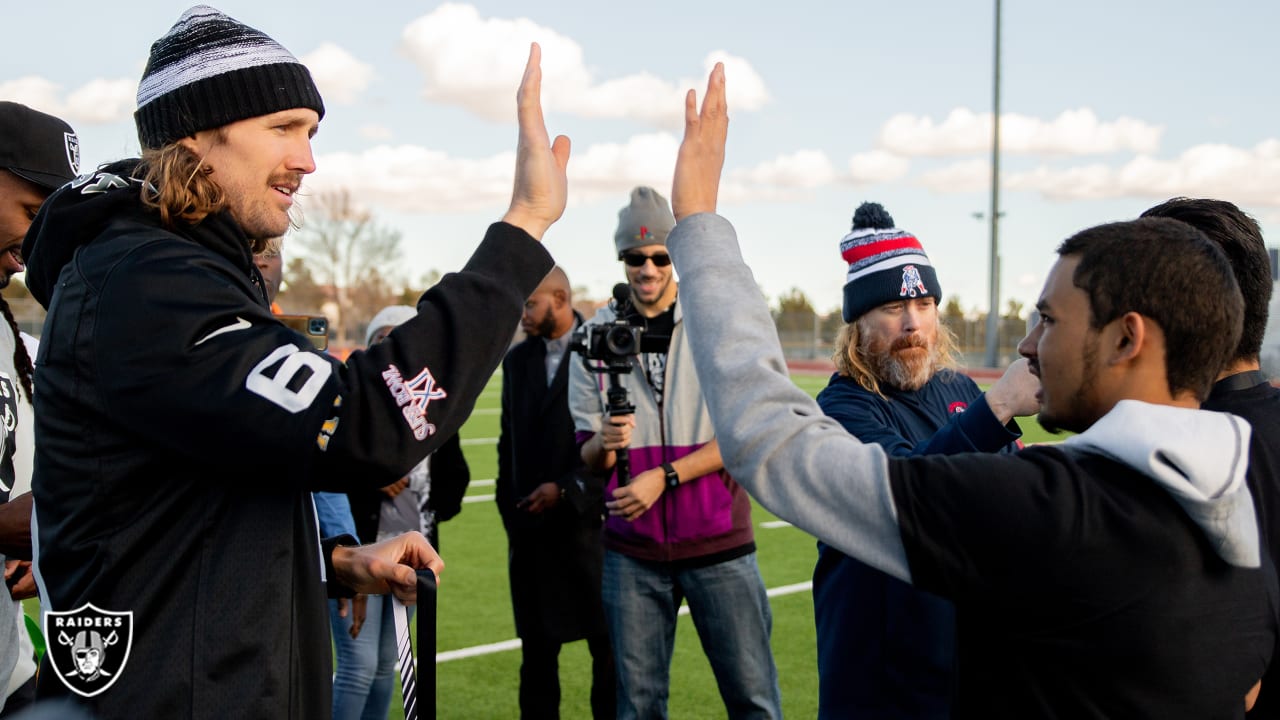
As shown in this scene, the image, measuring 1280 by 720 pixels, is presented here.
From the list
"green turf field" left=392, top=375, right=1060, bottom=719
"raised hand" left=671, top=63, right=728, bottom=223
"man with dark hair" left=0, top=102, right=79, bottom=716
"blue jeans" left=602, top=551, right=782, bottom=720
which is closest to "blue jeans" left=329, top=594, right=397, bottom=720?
"green turf field" left=392, top=375, right=1060, bottom=719

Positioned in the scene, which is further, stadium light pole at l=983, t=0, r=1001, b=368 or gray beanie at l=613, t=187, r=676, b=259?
stadium light pole at l=983, t=0, r=1001, b=368

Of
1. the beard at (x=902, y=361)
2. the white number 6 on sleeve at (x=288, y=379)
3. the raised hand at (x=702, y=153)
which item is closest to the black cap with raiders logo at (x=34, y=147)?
the white number 6 on sleeve at (x=288, y=379)

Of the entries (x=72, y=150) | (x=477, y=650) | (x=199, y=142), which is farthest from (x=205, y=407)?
(x=477, y=650)

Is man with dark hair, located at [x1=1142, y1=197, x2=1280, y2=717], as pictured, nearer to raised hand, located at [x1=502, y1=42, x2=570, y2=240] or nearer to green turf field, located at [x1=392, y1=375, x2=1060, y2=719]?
raised hand, located at [x1=502, y1=42, x2=570, y2=240]

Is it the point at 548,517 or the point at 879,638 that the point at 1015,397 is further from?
the point at 548,517

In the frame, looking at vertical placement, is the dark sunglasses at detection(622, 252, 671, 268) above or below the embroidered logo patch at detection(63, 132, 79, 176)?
below

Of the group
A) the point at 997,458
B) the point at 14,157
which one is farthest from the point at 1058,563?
the point at 14,157

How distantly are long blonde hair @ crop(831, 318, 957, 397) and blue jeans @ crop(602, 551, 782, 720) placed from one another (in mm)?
1183

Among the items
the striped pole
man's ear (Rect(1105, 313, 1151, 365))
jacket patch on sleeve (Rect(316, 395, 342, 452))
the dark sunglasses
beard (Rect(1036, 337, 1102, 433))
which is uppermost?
the dark sunglasses

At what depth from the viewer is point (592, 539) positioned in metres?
5.22

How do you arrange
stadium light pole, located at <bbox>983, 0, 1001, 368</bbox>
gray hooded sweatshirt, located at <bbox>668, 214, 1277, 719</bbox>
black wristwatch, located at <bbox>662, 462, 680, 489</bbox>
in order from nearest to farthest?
gray hooded sweatshirt, located at <bbox>668, 214, 1277, 719</bbox>
black wristwatch, located at <bbox>662, 462, 680, 489</bbox>
stadium light pole, located at <bbox>983, 0, 1001, 368</bbox>

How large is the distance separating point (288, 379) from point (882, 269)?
2.34 metres

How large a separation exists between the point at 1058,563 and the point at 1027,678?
216 millimetres

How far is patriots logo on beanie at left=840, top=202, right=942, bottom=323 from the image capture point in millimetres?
3439
